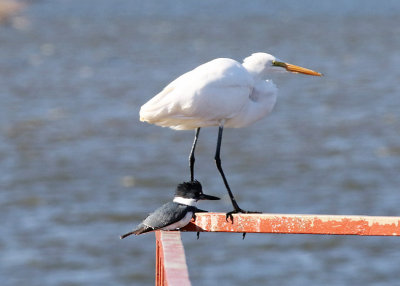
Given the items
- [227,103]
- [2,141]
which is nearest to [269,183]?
[2,141]

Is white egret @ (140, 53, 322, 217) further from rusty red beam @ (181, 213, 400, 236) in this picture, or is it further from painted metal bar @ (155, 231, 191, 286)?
painted metal bar @ (155, 231, 191, 286)

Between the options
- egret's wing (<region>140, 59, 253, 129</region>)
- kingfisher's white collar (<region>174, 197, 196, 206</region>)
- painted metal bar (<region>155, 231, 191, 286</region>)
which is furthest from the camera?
egret's wing (<region>140, 59, 253, 129</region>)

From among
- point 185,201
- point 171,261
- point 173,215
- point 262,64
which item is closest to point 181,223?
point 173,215

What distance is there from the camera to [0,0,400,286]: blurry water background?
719 inches

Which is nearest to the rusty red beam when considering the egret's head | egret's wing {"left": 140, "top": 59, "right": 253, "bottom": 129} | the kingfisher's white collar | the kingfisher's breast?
the kingfisher's breast

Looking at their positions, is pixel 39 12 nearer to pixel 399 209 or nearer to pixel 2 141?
pixel 2 141

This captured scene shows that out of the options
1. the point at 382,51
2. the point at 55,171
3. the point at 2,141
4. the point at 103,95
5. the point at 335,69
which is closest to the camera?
the point at 55,171

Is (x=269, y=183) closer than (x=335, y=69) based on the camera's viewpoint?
Yes

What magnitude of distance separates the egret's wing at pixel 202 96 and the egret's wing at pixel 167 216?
1.02 meters

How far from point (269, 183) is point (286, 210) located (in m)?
2.84

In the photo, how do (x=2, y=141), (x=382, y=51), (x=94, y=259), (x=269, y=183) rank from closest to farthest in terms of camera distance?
1. (x=94, y=259)
2. (x=269, y=183)
3. (x=2, y=141)
4. (x=382, y=51)

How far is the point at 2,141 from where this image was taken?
94.3 feet

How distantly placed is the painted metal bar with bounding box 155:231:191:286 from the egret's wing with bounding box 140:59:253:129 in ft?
4.21

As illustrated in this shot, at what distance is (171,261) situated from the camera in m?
3.94
